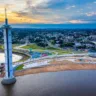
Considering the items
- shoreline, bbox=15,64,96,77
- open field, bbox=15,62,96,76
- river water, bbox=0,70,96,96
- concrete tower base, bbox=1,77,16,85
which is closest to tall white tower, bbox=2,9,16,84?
concrete tower base, bbox=1,77,16,85

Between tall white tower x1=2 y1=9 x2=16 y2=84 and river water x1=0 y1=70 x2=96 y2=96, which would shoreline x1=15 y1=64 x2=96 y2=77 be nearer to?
river water x1=0 y1=70 x2=96 y2=96

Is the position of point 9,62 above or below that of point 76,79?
above

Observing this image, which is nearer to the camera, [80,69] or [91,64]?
[80,69]

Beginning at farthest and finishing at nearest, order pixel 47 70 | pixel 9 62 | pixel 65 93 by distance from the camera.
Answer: pixel 47 70
pixel 9 62
pixel 65 93

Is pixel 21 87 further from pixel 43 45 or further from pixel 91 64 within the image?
pixel 43 45

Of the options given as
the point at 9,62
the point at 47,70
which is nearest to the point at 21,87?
the point at 9,62

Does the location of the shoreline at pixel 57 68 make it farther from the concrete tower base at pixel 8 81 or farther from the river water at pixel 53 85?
the concrete tower base at pixel 8 81

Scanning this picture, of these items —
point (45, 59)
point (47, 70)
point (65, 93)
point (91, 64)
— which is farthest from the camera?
point (45, 59)

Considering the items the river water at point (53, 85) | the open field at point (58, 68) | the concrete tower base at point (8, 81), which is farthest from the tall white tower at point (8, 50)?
the open field at point (58, 68)

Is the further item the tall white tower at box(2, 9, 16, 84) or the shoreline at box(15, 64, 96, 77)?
the shoreline at box(15, 64, 96, 77)
